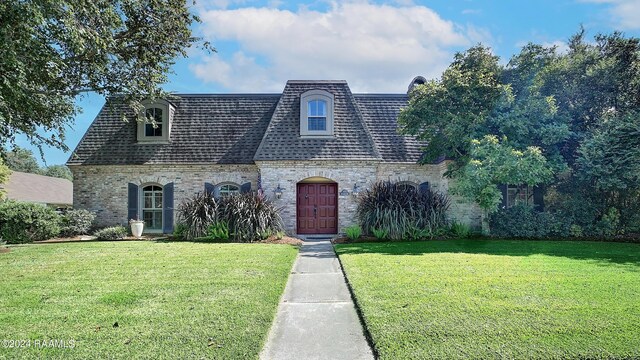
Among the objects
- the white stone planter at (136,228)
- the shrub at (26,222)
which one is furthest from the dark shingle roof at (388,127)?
the shrub at (26,222)

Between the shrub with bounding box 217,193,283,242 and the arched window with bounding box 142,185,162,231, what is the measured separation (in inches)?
181

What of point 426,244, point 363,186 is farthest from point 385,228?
point 363,186

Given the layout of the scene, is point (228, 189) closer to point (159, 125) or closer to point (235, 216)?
point (235, 216)

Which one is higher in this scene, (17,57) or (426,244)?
(17,57)

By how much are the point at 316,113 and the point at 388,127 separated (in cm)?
386

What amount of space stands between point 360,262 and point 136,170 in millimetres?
12719

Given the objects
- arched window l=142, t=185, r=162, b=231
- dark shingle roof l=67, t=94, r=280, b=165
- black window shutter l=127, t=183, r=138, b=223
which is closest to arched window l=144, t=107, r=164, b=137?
dark shingle roof l=67, t=94, r=280, b=165

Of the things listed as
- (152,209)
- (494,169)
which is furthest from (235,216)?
(494,169)

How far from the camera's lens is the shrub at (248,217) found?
1429 cm

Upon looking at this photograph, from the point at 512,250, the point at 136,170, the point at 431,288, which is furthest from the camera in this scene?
the point at 136,170

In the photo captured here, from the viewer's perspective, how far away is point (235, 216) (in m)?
14.5

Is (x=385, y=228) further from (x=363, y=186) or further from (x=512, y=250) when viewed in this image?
(x=512, y=250)

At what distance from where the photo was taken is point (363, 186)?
1664cm

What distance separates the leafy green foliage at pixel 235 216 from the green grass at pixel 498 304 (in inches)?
186
